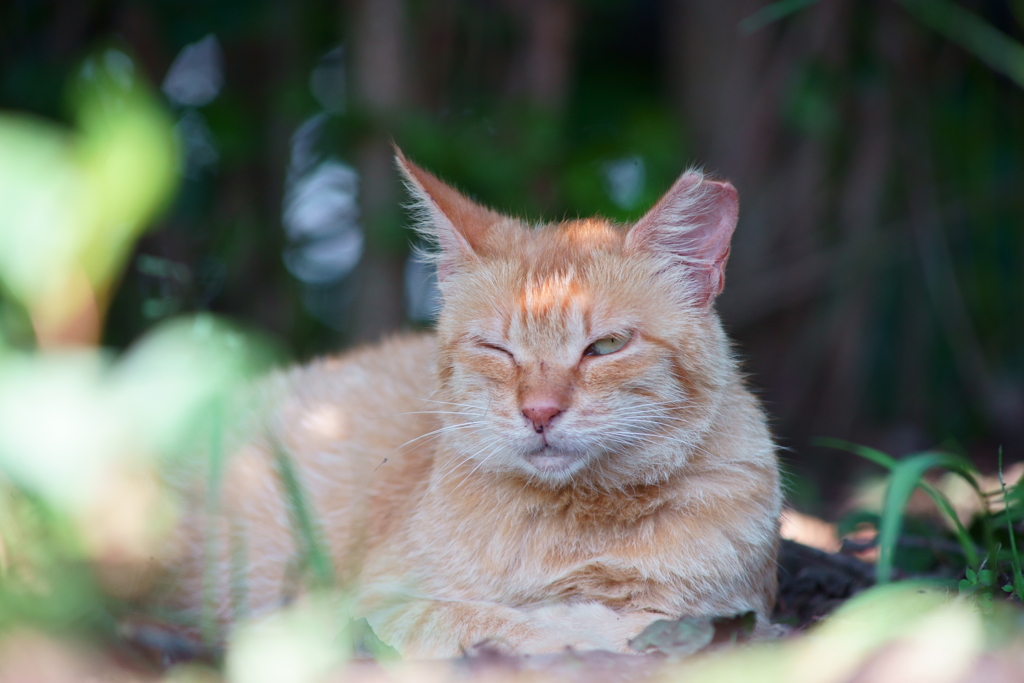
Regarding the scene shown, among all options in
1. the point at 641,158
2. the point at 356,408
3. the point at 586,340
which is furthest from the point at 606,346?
the point at 641,158

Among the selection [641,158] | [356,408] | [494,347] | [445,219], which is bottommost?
[356,408]

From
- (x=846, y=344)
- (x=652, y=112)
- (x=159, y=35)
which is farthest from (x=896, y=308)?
(x=159, y=35)

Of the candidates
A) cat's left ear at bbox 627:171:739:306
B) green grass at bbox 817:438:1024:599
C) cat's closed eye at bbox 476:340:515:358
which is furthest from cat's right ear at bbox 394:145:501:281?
green grass at bbox 817:438:1024:599

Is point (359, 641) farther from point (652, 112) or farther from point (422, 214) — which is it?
point (652, 112)

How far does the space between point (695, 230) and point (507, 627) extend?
4.11ft

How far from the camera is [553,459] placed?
2209 millimetres

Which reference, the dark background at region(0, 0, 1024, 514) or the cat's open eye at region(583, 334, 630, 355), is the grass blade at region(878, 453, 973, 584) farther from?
the dark background at region(0, 0, 1024, 514)

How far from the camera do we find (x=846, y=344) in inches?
225

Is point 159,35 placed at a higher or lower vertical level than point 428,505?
higher

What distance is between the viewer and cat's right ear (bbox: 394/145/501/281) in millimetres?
2577

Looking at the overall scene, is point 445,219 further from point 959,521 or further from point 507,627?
point 959,521

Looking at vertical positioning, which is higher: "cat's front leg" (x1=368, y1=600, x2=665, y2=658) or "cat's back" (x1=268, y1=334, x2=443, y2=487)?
"cat's back" (x1=268, y1=334, x2=443, y2=487)

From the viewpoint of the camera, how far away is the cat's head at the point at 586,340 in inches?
87.6

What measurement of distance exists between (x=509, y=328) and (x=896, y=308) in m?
4.31
